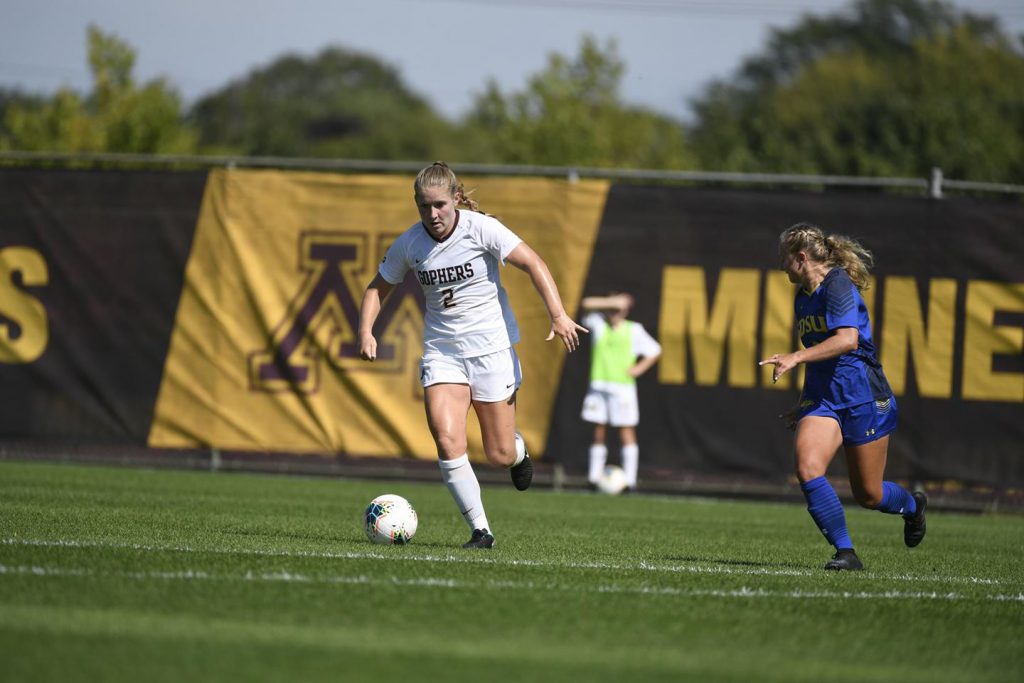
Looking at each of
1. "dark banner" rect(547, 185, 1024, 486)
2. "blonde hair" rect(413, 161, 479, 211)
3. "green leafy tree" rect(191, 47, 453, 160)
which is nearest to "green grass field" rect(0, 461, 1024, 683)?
"blonde hair" rect(413, 161, 479, 211)

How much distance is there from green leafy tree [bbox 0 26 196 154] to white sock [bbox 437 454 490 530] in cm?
Result: 1824

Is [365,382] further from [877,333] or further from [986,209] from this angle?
[986,209]

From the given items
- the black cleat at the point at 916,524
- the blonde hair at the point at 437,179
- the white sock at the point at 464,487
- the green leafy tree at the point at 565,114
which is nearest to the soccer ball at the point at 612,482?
the black cleat at the point at 916,524

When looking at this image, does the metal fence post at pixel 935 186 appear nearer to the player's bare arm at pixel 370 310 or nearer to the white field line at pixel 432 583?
the player's bare arm at pixel 370 310

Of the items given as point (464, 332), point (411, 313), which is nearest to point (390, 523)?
point (464, 332)

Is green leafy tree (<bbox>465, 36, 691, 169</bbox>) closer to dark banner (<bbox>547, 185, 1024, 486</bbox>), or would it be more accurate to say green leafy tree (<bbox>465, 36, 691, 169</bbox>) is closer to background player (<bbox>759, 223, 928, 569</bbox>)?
dark banner (<bbox>547, 185, 1024, 486</bbox>)

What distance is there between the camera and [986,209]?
13.6 m

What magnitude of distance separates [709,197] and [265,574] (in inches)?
354

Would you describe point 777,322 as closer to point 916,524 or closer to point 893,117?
point 916,524

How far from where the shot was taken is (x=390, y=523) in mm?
7633

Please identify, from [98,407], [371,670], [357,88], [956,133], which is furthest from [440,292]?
[357,88]

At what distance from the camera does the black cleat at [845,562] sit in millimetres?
7418

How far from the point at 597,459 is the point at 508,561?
7.08 m

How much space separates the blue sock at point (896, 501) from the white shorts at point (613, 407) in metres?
5.67
